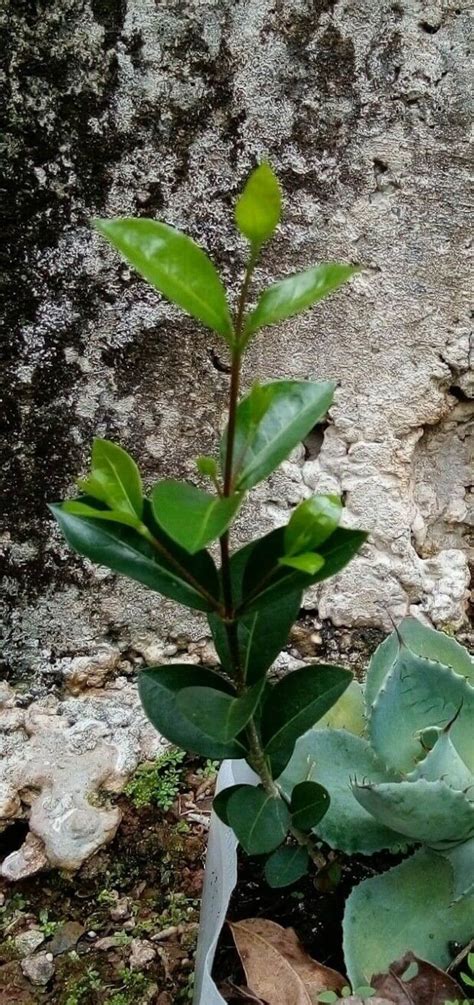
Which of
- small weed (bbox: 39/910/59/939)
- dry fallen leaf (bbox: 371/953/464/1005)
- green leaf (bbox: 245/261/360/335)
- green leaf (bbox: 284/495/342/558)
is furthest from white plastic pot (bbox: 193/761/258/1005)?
green leaf (bbox: 245/261/360/335)

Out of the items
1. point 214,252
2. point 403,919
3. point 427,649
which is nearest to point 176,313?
point 214,252

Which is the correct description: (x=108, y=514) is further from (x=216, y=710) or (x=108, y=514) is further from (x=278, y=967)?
(x=278, y=967)

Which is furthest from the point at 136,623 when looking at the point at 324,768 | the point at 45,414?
the point at 324,768

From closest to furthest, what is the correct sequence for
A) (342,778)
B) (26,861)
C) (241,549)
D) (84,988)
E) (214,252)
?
(241,549)
(342,778)
(84,988)
(26,861)
(214,252)

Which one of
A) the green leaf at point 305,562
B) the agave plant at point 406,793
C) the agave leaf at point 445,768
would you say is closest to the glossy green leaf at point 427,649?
the agave plant at point 406,793

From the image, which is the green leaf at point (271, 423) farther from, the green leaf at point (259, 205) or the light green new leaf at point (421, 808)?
the light green new leaf at point (421, 808)

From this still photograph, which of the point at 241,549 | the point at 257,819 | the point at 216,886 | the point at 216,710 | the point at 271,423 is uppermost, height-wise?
the point at 271,423
